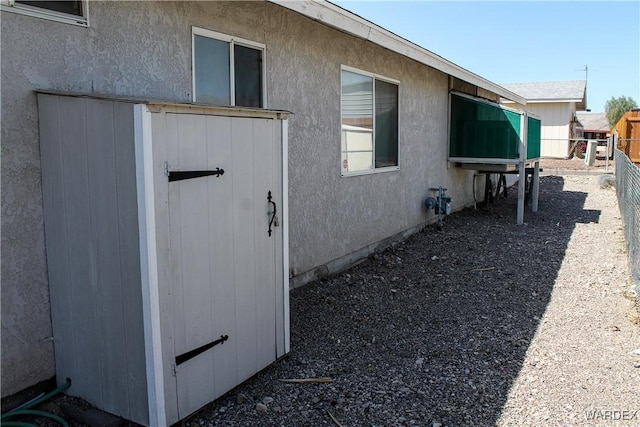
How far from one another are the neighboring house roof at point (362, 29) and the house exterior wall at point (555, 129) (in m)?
20.2

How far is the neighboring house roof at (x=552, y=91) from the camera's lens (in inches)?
1084

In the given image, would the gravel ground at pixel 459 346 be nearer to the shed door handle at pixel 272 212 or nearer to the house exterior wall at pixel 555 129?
the shed door handle at pixel 272 212

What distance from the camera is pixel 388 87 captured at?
8000 millimetres

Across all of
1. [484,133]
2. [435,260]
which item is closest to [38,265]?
[435,260]

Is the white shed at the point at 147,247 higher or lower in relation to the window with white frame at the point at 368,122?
lower

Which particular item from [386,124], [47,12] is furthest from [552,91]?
[47,12]

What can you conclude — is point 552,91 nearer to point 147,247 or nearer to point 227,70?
point 227,70

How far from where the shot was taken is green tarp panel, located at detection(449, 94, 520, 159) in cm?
1038

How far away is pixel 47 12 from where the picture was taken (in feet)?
10.6

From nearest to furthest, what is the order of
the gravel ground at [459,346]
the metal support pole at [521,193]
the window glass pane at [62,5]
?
the window glass pane at [62,5], the gravel ground at [459,346], the metal support pole at [521,193]

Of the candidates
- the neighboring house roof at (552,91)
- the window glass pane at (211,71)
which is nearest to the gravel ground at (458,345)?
the window glass pane at (211,71)

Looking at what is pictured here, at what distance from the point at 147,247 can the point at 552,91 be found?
98.7ft

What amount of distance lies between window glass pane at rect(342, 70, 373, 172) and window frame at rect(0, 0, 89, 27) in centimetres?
374

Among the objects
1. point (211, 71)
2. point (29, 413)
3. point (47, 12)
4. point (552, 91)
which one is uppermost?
point (552, 91)
